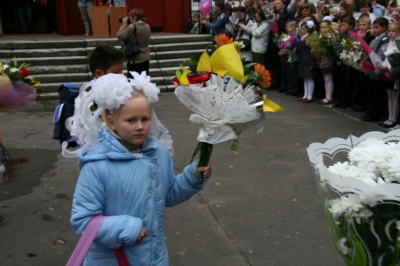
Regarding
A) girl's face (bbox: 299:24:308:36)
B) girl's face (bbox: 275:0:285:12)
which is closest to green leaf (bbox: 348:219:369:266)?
girl's face (bbox: 299:24:308:36)

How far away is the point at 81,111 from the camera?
2605 mm

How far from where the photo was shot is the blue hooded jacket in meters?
2.37

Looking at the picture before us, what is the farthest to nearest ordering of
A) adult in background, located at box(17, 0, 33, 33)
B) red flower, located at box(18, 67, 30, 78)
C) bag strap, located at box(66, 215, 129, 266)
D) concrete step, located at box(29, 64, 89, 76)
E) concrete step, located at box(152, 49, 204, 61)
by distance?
1. adult in background, located at box(17, 0, 33, 33)
2. concrete step, located at box(152, 49, 204, 61)
3. concrete step, located at box(29, 64, 89, 76)
4. red flower, located at box(18, 67, 30, 78)
5. bag strap, located at box(66, 215, 129, 266)

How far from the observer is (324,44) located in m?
9.42

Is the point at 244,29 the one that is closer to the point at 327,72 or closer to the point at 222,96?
the point at 327,72

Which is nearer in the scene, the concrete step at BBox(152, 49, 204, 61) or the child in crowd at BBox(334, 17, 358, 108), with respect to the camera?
the child in crowd at BBox(334, 17, 358, 108)

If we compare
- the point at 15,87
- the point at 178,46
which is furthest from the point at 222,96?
the point at 178,46

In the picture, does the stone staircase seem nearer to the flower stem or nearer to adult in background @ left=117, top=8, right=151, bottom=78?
adult in background @ left=117, top=8, right=151, bottom=78

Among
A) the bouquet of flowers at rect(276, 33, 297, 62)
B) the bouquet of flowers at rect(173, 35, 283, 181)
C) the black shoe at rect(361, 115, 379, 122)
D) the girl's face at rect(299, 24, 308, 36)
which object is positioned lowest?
the black shoe at rect(361, 115, 379, 122)

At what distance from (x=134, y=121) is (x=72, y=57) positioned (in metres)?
10.9

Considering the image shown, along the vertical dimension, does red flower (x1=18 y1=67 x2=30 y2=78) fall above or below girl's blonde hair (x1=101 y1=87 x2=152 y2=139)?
below

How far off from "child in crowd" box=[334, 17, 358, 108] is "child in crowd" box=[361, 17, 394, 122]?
0.59 metres

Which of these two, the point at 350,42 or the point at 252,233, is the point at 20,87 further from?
the point at 350,42

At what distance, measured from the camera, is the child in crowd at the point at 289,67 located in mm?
10828
